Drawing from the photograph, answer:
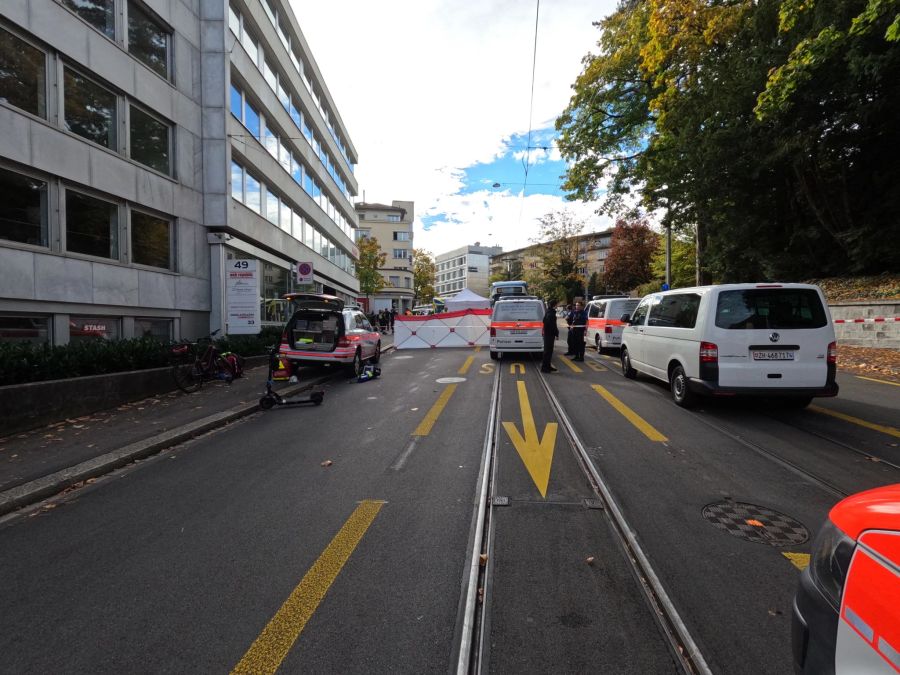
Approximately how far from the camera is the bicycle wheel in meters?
9.36

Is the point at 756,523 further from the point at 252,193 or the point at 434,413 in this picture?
the point at 252,193

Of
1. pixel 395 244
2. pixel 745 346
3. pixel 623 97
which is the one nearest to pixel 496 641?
pixel 745 346

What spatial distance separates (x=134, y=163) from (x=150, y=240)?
2.02 meters

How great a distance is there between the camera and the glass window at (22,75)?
8.72 metres

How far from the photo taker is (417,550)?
10.5 feet

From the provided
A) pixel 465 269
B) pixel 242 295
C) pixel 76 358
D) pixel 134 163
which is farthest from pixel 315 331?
pixel 465 269

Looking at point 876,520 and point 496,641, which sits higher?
point 876,520

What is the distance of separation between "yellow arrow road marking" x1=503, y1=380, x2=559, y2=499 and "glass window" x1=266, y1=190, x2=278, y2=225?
16887 millimetres

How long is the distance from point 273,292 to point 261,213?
Answer: 372cm

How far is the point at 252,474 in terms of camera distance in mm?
4844

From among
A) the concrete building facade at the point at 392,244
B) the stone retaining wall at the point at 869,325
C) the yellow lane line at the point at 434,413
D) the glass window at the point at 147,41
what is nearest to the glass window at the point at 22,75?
the glass window at the point at 147,41

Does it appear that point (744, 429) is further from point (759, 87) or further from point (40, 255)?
point (759, 87)

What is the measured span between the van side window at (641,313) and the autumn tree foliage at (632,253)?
4376 cm

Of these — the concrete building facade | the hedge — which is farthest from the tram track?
the concrete building facade
